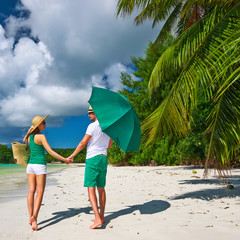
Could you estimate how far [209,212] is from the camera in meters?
4.57

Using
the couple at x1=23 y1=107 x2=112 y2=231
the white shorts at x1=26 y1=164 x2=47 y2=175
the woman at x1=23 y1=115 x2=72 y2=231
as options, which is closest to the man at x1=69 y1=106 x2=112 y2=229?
the couple at x1=23 y1=107 x2=112 y2=231

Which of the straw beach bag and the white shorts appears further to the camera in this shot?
the straw beach bag

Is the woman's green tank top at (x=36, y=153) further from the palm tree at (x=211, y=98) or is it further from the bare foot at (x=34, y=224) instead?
the palm tree at (x=211, y=98)

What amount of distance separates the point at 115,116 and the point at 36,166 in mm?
1421

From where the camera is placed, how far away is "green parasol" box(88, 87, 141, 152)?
12.6 ft

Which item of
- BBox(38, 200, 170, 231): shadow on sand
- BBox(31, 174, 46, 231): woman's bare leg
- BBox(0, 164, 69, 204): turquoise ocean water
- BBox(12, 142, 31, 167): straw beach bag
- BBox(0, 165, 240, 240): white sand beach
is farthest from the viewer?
BBox(0, 164, 69, 204): turquoise ocean water

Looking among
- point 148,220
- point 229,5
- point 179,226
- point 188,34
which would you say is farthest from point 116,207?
point 229,5

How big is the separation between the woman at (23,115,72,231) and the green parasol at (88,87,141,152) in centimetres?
88

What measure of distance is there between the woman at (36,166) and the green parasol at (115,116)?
876 millimetres

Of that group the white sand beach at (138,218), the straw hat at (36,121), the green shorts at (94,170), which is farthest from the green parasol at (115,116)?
the white sand beach at (138,218)

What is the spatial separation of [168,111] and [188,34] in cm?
183

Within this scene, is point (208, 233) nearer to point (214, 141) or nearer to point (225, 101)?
point (214, 141)

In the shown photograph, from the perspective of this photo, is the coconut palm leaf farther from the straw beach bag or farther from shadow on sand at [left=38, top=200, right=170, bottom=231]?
the straw beach bag

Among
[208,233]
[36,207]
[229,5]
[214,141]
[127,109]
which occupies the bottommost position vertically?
[208,233]
